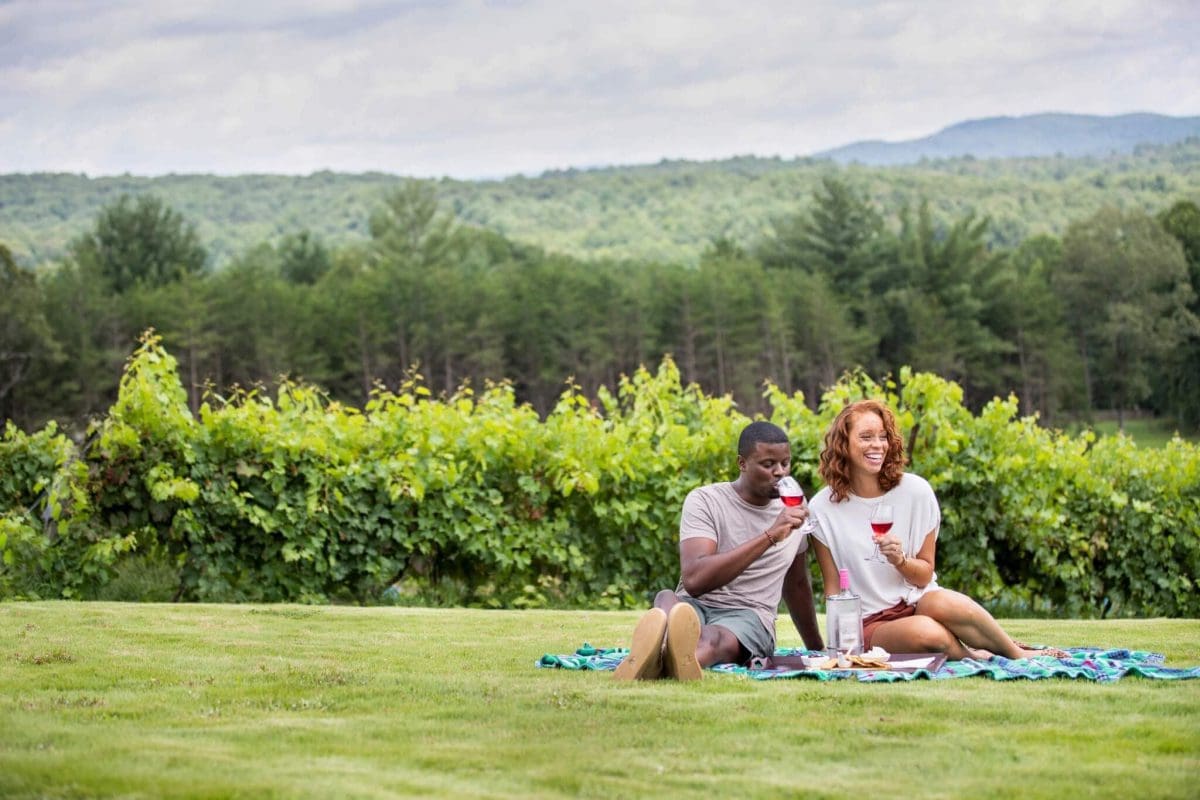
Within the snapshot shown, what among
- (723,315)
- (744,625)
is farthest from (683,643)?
(723,315)

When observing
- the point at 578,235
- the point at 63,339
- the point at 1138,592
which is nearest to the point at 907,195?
the point at 578,235

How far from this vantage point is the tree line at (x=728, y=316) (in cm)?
8525

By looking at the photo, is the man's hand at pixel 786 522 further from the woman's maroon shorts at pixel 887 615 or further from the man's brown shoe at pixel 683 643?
the woman's maroon shorts at pixel 887 615

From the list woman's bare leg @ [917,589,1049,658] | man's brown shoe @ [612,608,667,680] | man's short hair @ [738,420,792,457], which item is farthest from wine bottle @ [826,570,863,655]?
man's brown shoe @ [612,608,667,680]

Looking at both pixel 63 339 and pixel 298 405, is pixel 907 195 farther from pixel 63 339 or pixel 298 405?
pixel 298 405

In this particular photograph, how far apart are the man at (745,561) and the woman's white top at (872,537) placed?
184mm

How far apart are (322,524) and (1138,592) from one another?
718 cm

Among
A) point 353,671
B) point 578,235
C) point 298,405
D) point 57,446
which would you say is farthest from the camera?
point 578,235

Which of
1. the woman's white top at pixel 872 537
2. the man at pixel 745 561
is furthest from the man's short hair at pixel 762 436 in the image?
the woman's white top at pixel 872 537

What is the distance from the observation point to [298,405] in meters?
13.0

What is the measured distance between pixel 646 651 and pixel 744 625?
82cm

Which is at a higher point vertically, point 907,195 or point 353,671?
point 907,195

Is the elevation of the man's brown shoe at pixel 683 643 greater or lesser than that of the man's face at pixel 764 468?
lesser

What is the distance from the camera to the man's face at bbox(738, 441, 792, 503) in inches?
275
